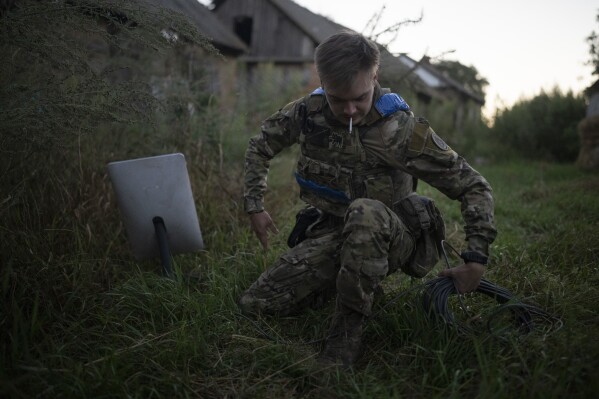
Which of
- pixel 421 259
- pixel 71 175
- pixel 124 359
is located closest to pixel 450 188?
pixel 421 259

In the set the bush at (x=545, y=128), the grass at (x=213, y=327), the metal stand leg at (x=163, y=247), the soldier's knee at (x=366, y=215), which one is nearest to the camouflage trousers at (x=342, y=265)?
the soldier's knee at (x=366, y=215)

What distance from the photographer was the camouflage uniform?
6.57 ft

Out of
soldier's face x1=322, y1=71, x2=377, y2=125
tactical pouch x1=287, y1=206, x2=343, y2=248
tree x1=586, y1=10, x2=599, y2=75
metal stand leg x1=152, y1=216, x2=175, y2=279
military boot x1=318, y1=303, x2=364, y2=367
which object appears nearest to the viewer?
military boot x1=318, y1=303, x2=364, y2=367

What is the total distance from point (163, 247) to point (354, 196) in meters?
1.30

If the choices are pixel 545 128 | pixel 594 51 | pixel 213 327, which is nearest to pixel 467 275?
pixel 213 327

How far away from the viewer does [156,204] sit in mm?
2865

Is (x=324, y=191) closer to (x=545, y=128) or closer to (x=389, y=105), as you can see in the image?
(x=389, y=105)

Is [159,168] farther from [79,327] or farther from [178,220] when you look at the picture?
[79,327]

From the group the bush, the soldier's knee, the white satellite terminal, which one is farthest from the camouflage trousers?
the bush

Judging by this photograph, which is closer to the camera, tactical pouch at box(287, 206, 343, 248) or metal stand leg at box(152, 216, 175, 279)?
tactical pouch at box(287, 206, 343, 248)

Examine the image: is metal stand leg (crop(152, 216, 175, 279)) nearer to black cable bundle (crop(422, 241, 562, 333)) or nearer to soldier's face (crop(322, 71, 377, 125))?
soldier's face (crop(322, 71, 377, 125))

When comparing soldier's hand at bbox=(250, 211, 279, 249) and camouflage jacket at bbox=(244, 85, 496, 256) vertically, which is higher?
camouflage jacket at bbox=(244, 85, 496, 256)

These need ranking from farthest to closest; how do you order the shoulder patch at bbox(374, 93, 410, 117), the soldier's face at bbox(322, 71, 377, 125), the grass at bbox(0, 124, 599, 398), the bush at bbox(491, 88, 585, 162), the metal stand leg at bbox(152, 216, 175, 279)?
the bush at bbox(491, 88, 585, 162)
the metal stand leg at bbox(152, 216, 175, 279)
the shoulder patch at bbox(374, 93, 410, 117)
the soldier's face at bbox(322, 71, 377, 125)
the grass at bbox(0, 124, 599, 398)

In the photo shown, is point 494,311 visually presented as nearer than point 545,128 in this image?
Yes
